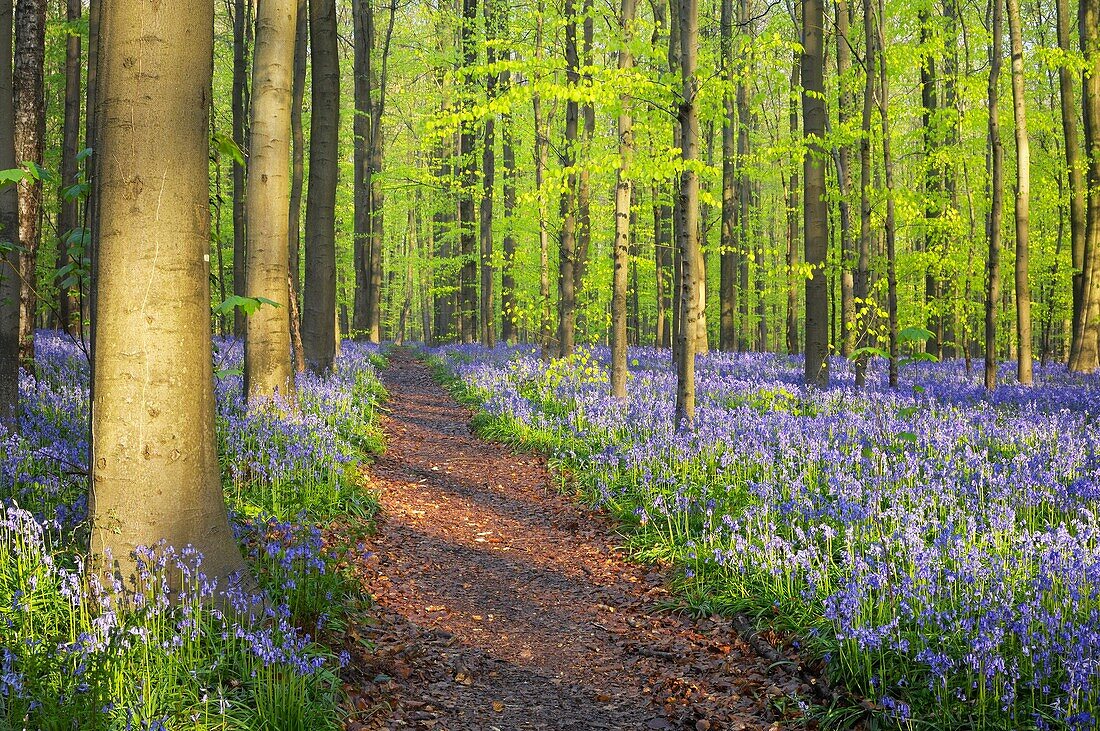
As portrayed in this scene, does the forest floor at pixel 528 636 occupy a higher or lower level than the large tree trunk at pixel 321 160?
lower

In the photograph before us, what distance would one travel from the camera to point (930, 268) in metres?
20.3

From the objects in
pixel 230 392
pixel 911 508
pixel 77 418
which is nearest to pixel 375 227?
pixel 230 392

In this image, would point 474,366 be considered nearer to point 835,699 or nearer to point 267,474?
point 267,474

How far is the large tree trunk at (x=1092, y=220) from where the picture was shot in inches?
619

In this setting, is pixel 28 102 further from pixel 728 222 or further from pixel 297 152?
pixel 728 222

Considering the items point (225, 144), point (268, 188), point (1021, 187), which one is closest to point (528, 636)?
point (225, 144)

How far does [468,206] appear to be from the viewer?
2562 cm

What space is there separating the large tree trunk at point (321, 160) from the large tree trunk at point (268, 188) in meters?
3.41

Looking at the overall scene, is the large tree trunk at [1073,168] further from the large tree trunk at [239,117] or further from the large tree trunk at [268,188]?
the large tree trunk at [239,117]

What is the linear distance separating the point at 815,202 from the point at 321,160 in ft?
27.9

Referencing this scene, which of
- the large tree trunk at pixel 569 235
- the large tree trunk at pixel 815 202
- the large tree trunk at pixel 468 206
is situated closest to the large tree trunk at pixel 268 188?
the large tree trunk at pixel 569 235

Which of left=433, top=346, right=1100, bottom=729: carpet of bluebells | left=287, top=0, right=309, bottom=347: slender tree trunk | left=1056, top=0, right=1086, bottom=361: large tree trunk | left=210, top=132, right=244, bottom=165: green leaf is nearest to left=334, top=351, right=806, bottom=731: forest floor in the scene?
left=433, top=346, right=1100, bottom=729: carpet of bluebells

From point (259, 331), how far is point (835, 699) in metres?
7.72

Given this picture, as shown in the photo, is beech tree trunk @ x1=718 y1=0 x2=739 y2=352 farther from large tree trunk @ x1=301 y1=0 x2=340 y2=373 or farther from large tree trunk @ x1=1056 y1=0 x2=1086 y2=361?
large tree trunk @ x1=301 y1=0 x2=340 y2=373
